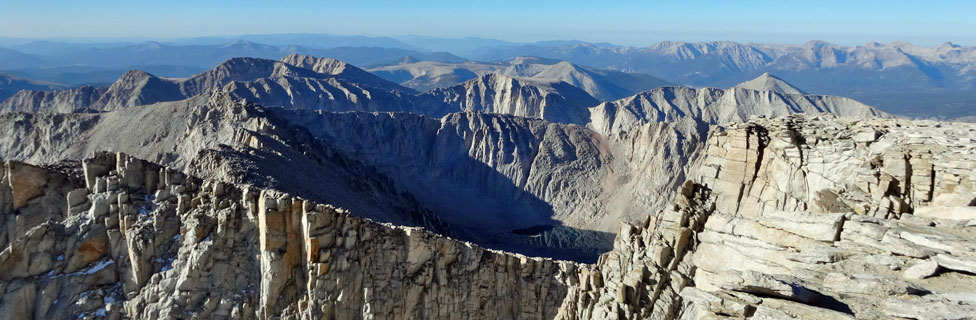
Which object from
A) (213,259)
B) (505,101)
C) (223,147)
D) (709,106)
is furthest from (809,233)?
(709,106)

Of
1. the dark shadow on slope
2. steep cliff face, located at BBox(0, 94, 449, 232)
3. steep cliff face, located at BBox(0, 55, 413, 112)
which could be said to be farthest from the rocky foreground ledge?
steep cliff face, located at BBox(0, 55, 413, 112)

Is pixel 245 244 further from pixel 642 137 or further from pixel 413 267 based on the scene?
pixel 642 137

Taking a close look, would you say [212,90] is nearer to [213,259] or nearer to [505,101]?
[505,101]

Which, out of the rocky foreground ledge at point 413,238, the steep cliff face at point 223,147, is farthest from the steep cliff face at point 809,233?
the steep cliff face at point 223,147

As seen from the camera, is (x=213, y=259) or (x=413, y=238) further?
(x=413, y=238)

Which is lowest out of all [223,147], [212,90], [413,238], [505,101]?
[505,101]

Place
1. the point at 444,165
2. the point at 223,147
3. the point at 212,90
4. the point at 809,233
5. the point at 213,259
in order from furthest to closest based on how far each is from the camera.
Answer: the point at 212,90
the point at 444,165
the point at 223,147
the point at 213,259
the point at 809,233

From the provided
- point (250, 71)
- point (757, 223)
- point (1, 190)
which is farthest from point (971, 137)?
point (250, 71)

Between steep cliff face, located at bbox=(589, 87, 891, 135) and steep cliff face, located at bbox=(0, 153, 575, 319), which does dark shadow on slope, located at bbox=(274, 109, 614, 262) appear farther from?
steep cliff face, located at bbox=(589, 87, 891, 135)

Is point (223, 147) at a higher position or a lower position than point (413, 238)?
lower
